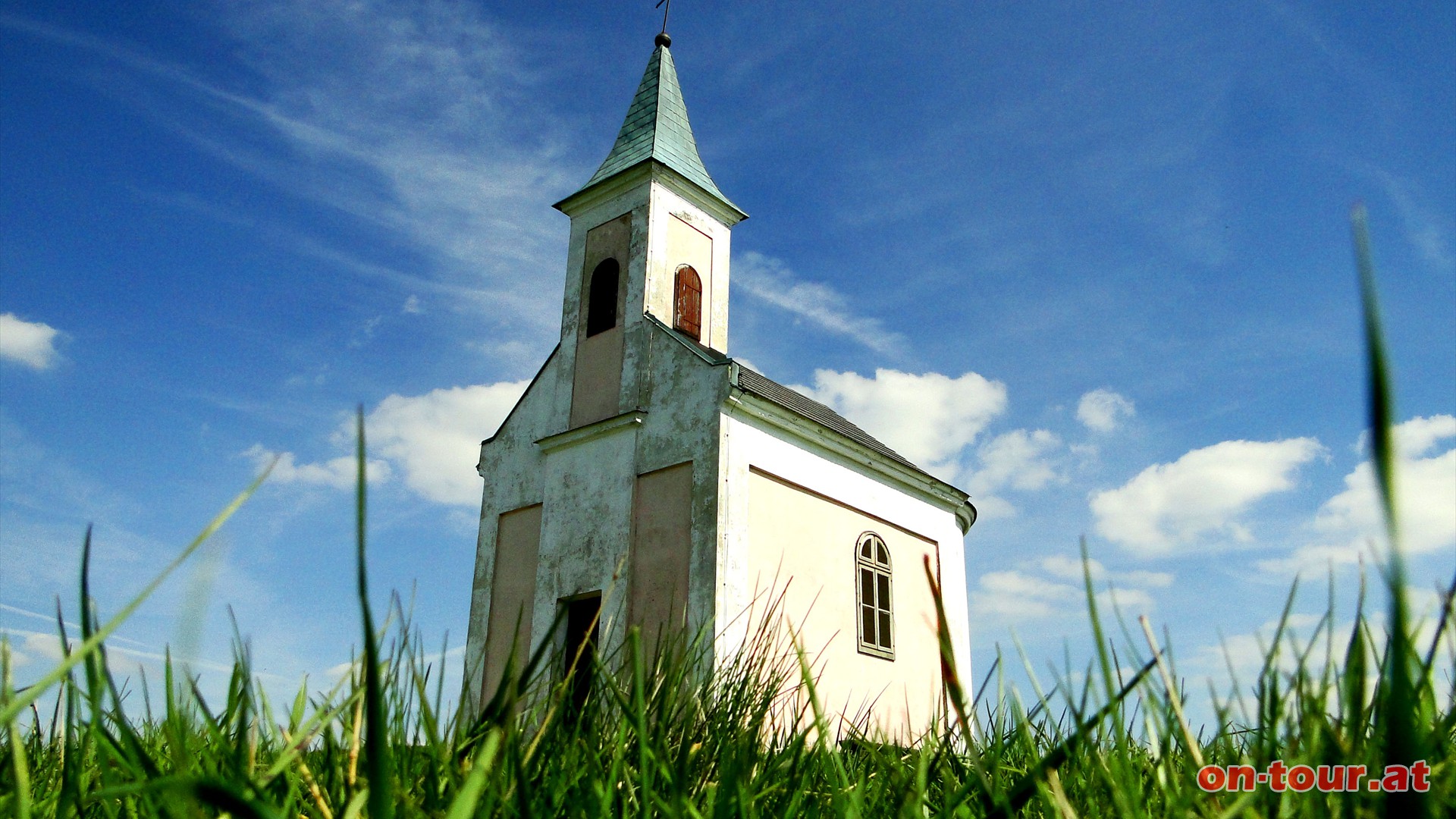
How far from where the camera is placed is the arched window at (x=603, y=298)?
54.1 ft

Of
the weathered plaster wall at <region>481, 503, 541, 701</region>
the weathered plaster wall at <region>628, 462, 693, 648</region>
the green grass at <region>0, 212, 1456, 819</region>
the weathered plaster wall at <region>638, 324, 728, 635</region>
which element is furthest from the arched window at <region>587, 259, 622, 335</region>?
the green grass at <region>0, 212, 1456, 819</region>

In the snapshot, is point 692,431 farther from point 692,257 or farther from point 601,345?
point 692,257

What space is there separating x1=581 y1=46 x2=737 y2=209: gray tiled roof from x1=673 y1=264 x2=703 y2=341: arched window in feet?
5.53

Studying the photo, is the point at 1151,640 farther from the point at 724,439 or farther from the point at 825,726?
the point at 724,439

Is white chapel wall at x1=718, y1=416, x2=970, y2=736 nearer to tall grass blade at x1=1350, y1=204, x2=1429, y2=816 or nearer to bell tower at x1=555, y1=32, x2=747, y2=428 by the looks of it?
bell tower at x1=555, y1=32, x2=747, y2=428

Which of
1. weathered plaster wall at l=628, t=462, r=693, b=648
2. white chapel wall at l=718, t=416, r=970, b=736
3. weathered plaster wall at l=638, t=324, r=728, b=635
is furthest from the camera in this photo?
white chapel wall at l=718, t=416, r=970, b=736

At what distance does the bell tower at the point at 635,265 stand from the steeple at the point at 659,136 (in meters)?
0.04

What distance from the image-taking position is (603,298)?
1677 centimetres

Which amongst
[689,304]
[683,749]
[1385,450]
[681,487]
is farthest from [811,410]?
[1385,450]

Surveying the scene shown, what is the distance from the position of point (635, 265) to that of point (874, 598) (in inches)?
255

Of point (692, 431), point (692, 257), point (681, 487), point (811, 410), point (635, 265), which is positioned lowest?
point (681, 487)

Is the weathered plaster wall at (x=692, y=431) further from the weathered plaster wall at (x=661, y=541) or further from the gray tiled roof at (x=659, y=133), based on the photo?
the gray tiled roof at (x=659, y=133)

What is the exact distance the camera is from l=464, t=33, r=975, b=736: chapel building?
1371 cm

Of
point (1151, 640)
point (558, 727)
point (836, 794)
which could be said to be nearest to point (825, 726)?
point (836, 794)
